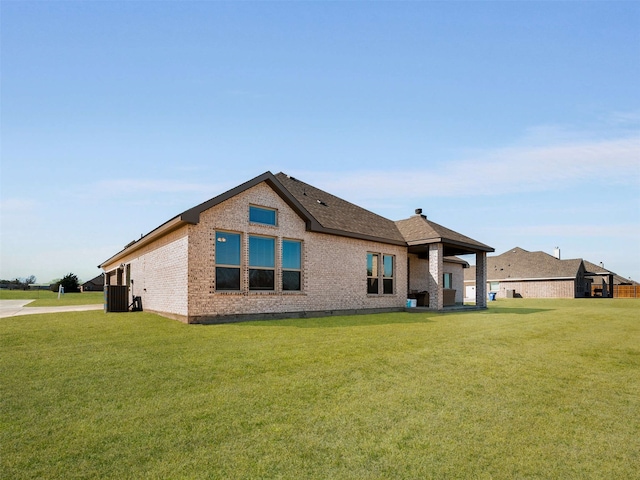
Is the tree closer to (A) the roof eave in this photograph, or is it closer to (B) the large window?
(A) the roof eave

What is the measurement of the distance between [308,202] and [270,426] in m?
14.0

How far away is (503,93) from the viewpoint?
13.3 metres

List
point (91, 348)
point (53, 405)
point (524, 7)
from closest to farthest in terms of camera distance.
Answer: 1. point (53, 405)
2. point (91, 348)
3. point (524, 7)

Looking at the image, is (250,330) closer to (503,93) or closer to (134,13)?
(134,13)

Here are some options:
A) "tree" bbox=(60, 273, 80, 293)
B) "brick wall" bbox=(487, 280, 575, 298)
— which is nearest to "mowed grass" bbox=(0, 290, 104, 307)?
"tree" bbox=(60, 273, 80, 293)

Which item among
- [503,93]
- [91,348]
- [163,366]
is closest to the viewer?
[163,366]

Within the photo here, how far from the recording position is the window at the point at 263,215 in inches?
522

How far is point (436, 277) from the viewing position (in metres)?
18.2

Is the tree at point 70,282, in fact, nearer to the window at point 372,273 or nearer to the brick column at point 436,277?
the window at point 372,273

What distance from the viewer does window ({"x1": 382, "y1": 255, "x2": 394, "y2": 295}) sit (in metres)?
18.5

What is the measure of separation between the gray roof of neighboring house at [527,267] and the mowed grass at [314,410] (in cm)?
4171

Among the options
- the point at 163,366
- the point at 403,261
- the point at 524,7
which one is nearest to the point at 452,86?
the point at 524,7

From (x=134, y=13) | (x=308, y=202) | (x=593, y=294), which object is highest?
(x=134, y=13)

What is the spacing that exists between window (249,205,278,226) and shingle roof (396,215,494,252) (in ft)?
28.4
